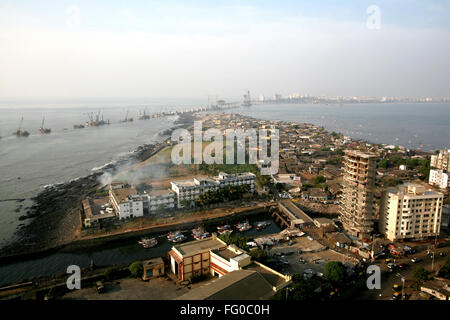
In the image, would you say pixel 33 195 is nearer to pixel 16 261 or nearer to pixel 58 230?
pixel 58 230

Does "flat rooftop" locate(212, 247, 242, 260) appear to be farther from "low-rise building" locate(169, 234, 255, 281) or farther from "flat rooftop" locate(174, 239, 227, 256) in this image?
"flat rooftop" locate(174, 239, 227, 256)

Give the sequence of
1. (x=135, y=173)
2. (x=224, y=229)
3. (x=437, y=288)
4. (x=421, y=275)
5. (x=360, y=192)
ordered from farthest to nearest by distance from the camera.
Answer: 1. (x=135, y=173)
2. (x=224, y=229)
3. (x=360, y=192)
4. (x=421, y=275)
5. (x=437, y=288)

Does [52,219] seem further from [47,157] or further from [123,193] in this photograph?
[47,157]

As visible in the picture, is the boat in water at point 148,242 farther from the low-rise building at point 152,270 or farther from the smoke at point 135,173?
the smoke at point 135,173

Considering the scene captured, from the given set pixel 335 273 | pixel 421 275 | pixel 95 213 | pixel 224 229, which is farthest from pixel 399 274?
pixel 95 213

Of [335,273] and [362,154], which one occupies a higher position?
[362,154]

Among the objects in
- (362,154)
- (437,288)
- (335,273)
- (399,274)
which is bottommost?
(399,274)

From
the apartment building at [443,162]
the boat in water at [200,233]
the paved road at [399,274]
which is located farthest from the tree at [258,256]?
the apartment building at [443,162]

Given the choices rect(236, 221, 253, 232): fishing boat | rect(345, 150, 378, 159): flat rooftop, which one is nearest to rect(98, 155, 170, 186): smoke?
rect(236, 221, 253, 232): fishing boat
